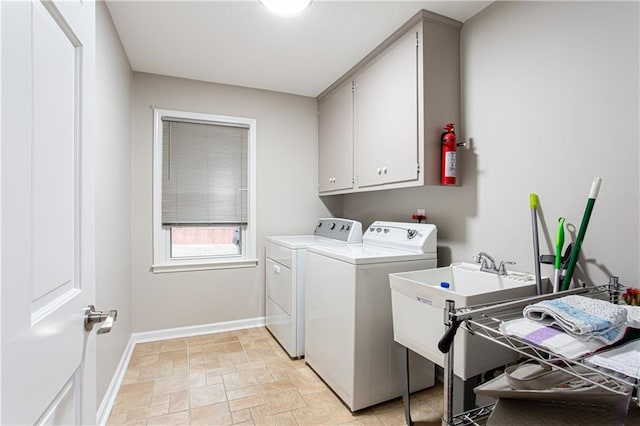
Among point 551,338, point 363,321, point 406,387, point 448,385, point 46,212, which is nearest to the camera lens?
point 46,212

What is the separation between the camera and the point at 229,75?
2.88 metres

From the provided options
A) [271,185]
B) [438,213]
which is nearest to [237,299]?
[271,185]

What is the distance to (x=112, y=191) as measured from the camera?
2.05m

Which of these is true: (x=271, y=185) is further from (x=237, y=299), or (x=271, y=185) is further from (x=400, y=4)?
(x=400, y=4)

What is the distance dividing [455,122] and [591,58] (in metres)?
0.70

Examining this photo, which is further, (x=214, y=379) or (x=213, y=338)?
(x=213, y=338)

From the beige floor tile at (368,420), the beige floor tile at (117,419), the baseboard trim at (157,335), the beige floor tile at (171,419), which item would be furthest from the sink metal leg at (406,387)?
the baseboard trim at (157,335)

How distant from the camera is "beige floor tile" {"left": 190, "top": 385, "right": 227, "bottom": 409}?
1971 mm

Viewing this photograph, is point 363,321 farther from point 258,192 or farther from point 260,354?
point 258,192

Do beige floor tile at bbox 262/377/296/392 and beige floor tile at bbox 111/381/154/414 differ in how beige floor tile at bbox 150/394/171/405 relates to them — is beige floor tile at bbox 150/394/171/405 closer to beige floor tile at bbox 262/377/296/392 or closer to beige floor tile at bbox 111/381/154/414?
beige floor tile at bbox 111/381/154/414

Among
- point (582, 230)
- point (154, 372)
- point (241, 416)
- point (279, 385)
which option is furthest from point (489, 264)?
point (154, 372)

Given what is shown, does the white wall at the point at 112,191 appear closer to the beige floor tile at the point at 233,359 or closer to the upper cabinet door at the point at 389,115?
the beige floor tile at the point at 233,359

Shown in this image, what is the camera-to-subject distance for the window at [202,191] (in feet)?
9.66

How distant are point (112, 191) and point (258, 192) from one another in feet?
4.55
